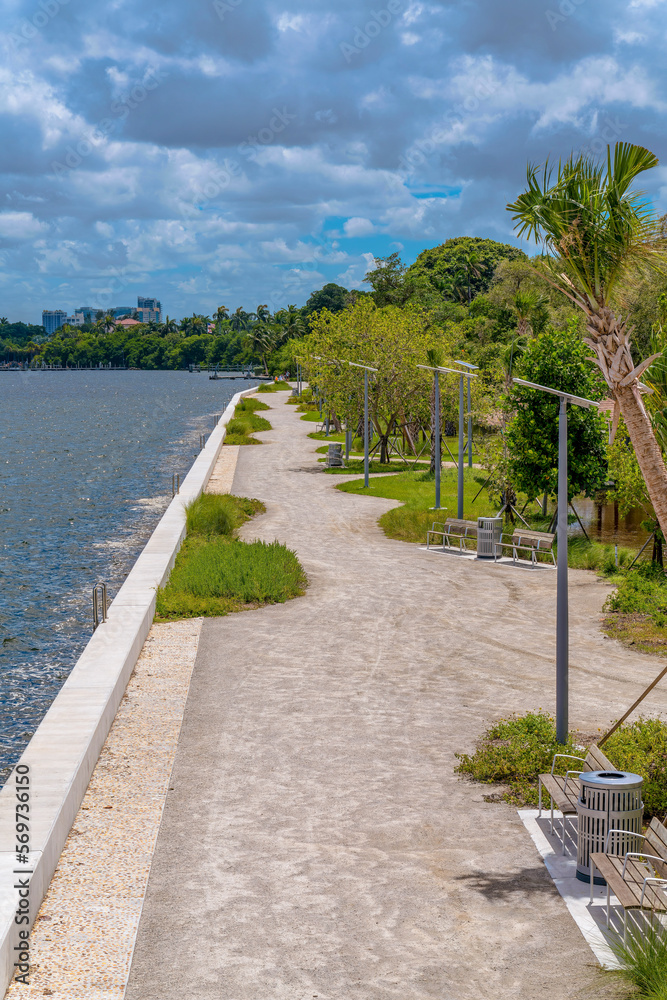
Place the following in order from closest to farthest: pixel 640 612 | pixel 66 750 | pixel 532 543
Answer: pixel 66 750 < pixel 640 612 < pixel 532 543

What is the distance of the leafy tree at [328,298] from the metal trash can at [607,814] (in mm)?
160368

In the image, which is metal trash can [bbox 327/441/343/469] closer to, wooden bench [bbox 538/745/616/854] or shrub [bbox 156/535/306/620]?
shrub [bbox 156/535/306/620]

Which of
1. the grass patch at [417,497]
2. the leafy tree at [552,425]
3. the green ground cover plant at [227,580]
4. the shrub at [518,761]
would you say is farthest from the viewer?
the grass patch at [417,497]

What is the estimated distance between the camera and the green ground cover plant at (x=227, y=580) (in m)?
19.2

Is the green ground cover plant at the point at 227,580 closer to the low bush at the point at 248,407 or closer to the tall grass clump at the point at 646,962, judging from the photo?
the tall grass clump at the point at 646,962

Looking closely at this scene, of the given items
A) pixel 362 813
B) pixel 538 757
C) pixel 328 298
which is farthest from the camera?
pixel 328 298

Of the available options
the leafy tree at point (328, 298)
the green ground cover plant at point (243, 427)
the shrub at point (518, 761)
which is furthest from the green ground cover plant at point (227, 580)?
the leafy tree at point (328, 298)

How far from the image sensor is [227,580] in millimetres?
20609

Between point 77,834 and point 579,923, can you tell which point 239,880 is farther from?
point 579,923

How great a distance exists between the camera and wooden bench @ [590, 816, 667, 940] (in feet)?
24.4

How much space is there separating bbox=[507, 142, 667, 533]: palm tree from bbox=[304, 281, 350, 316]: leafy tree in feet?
519

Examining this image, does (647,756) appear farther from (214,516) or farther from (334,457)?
(334,457)

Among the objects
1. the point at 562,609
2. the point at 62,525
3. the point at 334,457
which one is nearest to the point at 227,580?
the point at 562,609

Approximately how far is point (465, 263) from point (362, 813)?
10838cm
